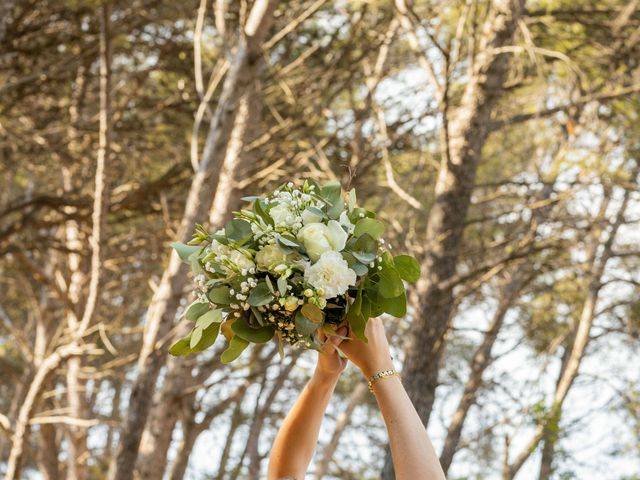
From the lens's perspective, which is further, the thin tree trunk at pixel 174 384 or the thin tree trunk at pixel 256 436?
the thin tree trunk at pixel 256 436

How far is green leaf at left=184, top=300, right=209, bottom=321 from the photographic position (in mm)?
2840

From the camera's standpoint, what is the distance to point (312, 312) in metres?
2.64

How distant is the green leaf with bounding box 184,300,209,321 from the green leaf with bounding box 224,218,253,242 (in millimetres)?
238

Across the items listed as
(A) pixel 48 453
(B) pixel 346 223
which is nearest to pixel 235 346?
(B) pixel 346 223

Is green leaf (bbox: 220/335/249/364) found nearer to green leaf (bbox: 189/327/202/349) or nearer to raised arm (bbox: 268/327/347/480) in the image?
green leaf (bbox: 189/327/202/349)

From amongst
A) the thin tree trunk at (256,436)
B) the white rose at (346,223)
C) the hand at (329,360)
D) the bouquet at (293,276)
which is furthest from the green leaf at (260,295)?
the thin tree trunk at (256,436)

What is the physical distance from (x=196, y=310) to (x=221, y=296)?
140 mm

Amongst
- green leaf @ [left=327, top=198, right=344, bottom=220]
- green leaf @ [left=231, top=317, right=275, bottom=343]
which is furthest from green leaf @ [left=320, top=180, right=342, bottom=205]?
green leaf @ [left=231, top=317, right=275, bottom=343]

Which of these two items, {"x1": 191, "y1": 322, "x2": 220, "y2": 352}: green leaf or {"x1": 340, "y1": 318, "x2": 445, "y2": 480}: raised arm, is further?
{"x1": 191, "y1": 322, "x2": 220, "y2": 352}: green leaf

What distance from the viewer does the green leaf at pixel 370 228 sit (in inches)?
110

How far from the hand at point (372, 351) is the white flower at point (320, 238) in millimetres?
240

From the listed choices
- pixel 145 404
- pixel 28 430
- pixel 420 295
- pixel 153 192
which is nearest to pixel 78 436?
pixel 28 430

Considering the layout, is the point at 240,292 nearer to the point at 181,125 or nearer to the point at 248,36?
the point at 248,36

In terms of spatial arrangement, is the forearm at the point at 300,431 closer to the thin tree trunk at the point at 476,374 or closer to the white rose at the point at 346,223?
the white rose at the point at 346,223
